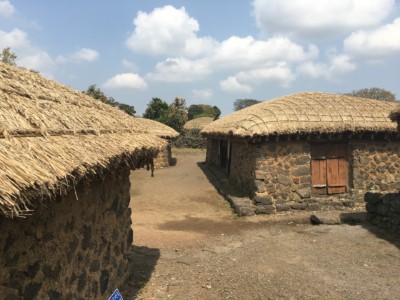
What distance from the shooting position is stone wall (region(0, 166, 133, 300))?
2.90 m

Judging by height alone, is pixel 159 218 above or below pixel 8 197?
below

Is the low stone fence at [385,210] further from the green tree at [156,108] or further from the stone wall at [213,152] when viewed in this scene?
the green tree at [156,108]

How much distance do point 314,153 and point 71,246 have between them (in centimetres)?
1003

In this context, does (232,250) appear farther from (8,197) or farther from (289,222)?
(8,197)

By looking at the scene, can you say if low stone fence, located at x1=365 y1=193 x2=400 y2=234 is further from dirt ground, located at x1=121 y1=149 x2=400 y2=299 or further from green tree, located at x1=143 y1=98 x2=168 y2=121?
green tree, located at x1=143 y1=98 x2=168 y2=121

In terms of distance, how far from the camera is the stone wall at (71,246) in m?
2.90

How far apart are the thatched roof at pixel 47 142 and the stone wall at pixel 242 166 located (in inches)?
A: 275

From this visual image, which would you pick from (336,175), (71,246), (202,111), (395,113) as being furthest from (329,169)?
(202,111)

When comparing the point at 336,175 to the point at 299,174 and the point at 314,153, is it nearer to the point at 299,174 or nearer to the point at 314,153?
the point at 314,153

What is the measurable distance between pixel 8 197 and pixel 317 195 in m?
11.6

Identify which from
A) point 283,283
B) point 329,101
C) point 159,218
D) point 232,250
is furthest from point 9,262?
point 329,101

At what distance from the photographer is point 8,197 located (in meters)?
2.07

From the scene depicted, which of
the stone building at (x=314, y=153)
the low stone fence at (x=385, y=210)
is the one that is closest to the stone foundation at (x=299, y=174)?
the stone building at (x=314, y=153)

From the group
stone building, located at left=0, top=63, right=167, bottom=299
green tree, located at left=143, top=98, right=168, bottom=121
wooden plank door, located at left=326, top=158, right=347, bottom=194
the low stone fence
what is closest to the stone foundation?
wooden plank door, located at left=326, top=158, right=347, bottom=194
